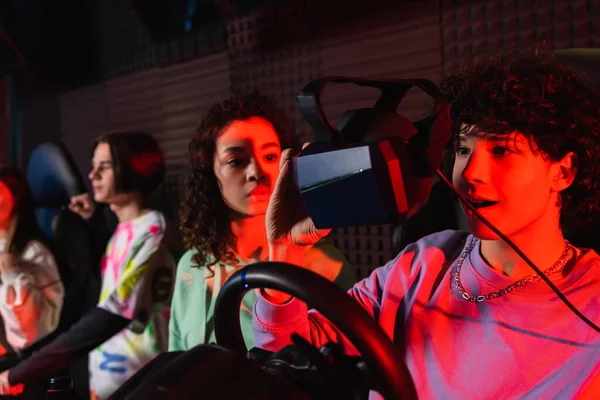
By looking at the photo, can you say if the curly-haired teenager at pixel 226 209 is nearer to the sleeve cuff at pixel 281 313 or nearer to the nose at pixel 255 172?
the nose at pixel 255 172

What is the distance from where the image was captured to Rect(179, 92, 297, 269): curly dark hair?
199 centimetres

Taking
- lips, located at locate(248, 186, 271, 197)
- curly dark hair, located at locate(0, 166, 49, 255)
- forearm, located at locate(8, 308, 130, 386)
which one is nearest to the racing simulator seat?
curly dark hair, located at locate(0, 166, 49, 255)

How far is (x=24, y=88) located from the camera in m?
4.90

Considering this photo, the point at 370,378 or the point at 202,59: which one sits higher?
the point at 202,59

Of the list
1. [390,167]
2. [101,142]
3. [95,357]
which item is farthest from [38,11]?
[390,167]

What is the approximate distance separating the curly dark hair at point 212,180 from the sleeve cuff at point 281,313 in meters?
0.83

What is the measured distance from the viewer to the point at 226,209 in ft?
6.76

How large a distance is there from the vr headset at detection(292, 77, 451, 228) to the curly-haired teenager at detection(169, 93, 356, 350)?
0.90m

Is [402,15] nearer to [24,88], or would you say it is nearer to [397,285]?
[397,285]

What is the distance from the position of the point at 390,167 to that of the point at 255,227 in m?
1.12

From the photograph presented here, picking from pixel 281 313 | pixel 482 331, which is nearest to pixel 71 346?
pixel 281 313

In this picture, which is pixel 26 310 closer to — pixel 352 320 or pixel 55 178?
pixel 55 178

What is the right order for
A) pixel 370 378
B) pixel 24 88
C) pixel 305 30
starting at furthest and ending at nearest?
pixel 24 88 < pixel 305 30 < pixel 370 378

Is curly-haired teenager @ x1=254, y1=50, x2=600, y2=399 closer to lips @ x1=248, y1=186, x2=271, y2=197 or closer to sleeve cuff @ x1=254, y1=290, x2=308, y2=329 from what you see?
sleeve cuff @ x1=254, y1=290, x2=308, y2=329
